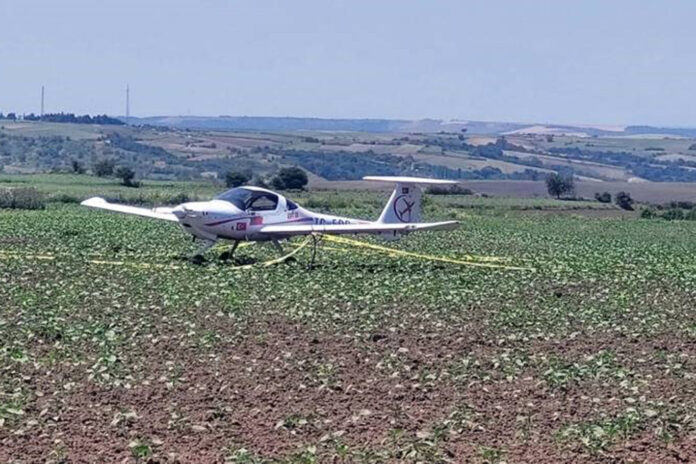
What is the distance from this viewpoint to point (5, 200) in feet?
191

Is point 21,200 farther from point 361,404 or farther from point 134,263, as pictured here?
point 361,404

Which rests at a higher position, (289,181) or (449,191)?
(289,181)

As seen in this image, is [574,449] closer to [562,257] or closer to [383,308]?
[383,308]

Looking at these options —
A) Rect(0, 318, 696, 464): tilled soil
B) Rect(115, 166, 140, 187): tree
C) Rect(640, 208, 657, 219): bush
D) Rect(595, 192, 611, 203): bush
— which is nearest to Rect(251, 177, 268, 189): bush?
Rect(115, 166, 140, 187): tree

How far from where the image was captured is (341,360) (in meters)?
15.0

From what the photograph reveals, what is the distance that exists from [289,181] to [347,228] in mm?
63862

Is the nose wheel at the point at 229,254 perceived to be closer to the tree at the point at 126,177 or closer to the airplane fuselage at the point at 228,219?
the airplane fuselage at the point at 228,219

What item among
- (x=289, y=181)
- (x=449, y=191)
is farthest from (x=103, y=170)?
(x=449, y=191)

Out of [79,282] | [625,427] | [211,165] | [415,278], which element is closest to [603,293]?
[415,278]

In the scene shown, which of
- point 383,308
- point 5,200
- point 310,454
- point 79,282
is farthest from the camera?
point 5,200

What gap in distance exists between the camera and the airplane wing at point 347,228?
27.8 m

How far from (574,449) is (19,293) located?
38.9 ft

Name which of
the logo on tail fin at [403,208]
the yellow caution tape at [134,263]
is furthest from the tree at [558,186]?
the yellow caution tape at [134,263]

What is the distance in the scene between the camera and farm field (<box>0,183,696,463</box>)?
1094 centimetres
